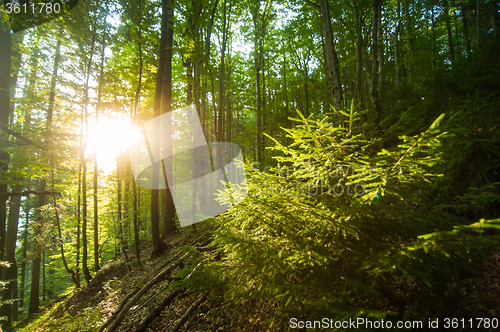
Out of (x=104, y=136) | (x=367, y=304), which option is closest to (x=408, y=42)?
(x=367, y=304)

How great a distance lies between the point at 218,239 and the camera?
2135 millimetres

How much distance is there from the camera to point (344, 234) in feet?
6.08

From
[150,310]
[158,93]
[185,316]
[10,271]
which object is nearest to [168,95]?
[158,93]

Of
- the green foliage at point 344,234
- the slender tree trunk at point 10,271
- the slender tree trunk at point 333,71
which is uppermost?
the slender tree trunk at point 333,71

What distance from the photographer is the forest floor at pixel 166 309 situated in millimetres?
1968

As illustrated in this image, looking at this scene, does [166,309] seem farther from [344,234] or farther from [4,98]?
[4,98]

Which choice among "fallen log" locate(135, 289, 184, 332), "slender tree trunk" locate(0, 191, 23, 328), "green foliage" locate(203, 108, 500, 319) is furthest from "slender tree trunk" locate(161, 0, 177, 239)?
"slender tree trunk" locate(0, 191, 23, 328)

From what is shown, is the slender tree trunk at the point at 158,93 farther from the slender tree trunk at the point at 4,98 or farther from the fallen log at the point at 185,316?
the slender tree trunk at the point at 4,98

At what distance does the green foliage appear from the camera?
174 cm

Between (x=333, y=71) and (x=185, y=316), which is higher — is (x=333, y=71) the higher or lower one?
the higher one

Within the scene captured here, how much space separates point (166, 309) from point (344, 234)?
3.83 m

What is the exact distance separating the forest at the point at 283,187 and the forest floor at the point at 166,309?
28 mm

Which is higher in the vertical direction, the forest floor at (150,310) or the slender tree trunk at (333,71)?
the slender tree trunk at (333,71)

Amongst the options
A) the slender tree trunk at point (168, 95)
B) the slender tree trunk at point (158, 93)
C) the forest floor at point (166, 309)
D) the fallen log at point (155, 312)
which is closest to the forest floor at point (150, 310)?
the forest floor at point (166, 309)
